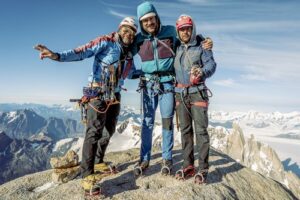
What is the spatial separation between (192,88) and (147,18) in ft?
9.76

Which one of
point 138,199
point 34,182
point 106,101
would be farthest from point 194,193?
point 34,182

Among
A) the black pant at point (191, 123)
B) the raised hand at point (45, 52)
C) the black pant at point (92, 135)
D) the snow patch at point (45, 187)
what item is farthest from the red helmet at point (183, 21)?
the snow patch at point (45, 187)

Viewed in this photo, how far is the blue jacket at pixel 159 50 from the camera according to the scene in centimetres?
1145

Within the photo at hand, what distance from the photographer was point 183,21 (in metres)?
10.6

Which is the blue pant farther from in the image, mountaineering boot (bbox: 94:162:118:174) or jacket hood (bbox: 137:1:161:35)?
jacket hood (bbox: 137:1:161:35)

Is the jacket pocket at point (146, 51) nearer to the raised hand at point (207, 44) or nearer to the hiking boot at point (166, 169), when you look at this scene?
the raised hand at point (207, 44)

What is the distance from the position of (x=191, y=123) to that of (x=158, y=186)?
2.49 metres

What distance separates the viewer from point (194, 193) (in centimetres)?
981

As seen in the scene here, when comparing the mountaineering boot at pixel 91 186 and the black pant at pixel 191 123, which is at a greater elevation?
the black pant at pixel 191 123

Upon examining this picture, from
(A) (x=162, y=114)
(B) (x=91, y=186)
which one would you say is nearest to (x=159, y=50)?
(A) (x=162, y=114)

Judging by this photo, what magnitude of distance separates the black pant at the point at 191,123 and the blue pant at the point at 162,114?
42 centimetres

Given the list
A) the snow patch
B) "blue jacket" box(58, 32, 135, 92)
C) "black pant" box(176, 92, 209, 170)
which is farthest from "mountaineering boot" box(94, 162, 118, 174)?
"blue jacket" box(58, 32, 135, 92)

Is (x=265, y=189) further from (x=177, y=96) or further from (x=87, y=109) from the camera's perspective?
(x=87, y=109)

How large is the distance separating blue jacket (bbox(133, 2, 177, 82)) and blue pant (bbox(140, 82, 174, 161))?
0.49 metres
